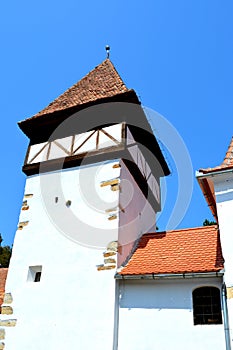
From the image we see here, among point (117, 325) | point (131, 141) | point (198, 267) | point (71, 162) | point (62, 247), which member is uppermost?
point (131, 141)

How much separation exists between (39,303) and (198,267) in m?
3.77

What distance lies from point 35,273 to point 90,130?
4323 millimetres

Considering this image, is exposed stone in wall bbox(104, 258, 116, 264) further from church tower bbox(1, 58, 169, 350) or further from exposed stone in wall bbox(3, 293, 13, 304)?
exposed stone in wall bbox(3, 293, 13, 304)

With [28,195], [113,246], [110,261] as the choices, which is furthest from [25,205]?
[110,261]

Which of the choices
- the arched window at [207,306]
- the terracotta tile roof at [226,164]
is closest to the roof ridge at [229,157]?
the terracotta tile roof at [226,164]

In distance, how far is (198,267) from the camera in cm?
701

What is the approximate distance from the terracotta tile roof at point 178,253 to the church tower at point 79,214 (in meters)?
0.41

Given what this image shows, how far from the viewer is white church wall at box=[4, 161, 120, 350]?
7.20m

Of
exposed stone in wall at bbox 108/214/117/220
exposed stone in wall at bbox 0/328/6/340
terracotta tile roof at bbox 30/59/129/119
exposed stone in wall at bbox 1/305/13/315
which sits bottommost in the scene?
exposed stone in wall at bbox 0/328/6/340

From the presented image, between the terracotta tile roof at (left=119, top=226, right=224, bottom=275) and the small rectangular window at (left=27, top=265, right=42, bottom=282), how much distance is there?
230cm

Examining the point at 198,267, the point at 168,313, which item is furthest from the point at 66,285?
the point at 198,267

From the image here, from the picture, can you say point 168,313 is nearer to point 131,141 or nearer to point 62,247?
point 62,247

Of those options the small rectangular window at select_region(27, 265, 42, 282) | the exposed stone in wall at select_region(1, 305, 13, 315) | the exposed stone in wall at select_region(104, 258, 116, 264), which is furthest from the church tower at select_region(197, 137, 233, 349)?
the exposed stone in wall at select_region(1, 305, 13, 315)

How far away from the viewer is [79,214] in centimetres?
873
